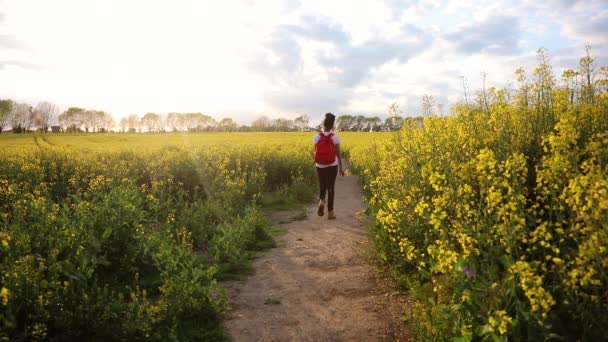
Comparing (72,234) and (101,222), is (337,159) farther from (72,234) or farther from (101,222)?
(72,234)

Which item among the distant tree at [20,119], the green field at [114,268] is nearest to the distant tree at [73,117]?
the distant tree at [20,119]

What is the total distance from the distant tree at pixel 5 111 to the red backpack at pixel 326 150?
6687cm

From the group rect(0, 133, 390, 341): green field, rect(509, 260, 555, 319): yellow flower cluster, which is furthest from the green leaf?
rect(509, 260, 555, 319): yellow flower cluster

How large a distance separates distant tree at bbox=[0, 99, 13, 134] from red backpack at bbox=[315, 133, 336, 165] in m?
66.9

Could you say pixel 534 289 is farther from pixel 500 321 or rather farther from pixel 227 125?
pixel 227 125

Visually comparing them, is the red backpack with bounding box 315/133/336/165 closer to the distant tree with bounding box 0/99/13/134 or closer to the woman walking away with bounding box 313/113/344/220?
the woman walking away with bounding box 313/113/344/220

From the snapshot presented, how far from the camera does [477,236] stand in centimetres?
336

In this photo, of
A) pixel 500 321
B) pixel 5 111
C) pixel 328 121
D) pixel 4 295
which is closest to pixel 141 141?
pixel 328 121

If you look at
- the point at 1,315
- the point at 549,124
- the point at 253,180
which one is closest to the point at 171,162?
the point at 253,180

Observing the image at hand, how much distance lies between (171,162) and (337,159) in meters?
5.67

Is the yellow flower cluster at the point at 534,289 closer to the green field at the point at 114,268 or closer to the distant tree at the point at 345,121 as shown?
the green field at the point at 114,268

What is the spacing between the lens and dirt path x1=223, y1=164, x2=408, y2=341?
15.0 ft

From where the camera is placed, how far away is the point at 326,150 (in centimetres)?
973

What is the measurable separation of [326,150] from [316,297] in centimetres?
475
